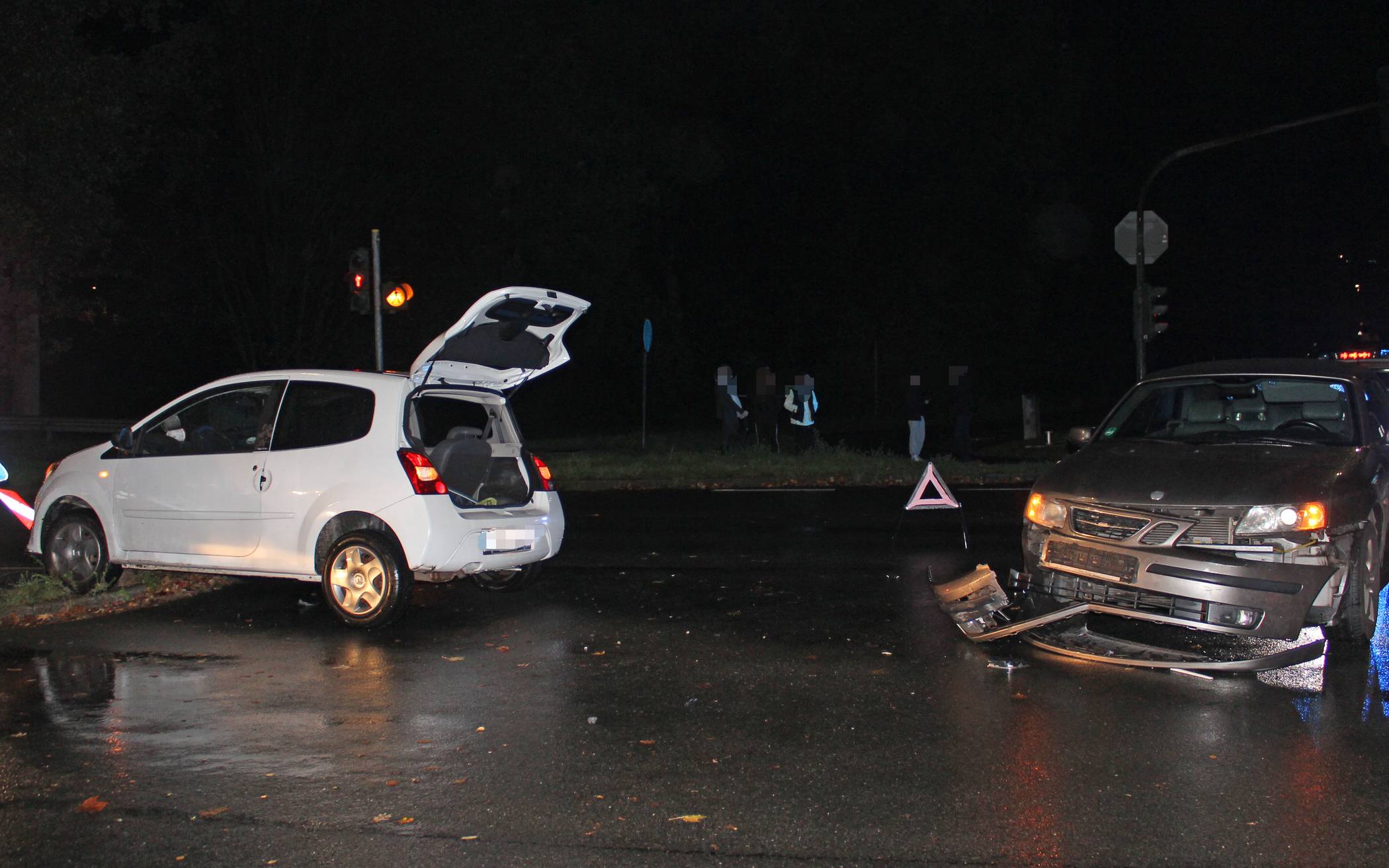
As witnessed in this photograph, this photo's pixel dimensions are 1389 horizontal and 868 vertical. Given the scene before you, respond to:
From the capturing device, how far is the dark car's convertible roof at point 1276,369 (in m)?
8.48

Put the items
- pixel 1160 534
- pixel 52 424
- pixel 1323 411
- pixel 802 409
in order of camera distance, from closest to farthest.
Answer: pixel 1160 534, pixel 1323 411, pixel 802 409, pixel 52 424

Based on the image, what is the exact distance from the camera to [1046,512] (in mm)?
A: 7641

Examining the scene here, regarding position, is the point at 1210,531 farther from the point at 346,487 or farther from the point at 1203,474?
the point at 346,487

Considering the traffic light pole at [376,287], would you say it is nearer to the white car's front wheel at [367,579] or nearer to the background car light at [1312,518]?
the white car's front wheel at [367,579]

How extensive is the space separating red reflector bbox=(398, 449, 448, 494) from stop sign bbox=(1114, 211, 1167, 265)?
638 inches

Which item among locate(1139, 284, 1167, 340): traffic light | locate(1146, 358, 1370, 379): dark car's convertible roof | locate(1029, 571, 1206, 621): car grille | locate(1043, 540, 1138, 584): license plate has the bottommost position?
locate(1029, 571, 1206, 621): car grille

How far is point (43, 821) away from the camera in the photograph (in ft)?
15.4

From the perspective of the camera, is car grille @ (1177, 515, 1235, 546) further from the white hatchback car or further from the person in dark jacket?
the person in dark jacket

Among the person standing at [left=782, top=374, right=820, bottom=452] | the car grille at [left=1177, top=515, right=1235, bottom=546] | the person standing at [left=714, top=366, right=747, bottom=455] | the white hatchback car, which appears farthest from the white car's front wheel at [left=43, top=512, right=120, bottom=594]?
the person standing at [left=714, top=366, right=747, bottom=455]

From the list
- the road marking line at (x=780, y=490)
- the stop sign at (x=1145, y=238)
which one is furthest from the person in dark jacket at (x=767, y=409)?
the stop sign at (x=1145, y=238)

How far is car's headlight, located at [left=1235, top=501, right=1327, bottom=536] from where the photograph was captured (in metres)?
6.85

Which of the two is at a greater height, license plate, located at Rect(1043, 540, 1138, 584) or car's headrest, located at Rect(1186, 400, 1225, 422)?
car's headrest, located at Rect(1186, 400, 1225, 422)

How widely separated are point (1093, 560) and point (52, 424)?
2245cm

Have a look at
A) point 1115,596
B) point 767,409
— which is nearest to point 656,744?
point 1115,596
